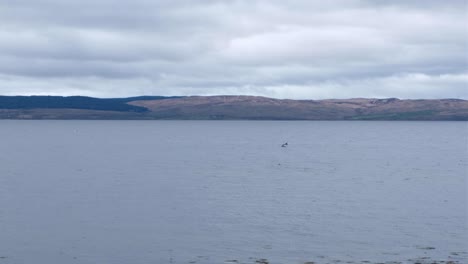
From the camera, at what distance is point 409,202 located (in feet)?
181

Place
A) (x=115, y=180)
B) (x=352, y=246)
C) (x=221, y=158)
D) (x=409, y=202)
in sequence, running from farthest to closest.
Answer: (x=221, y=158) < (x=115, y=180) < (x=409, y=202) < (x=352, y=246)

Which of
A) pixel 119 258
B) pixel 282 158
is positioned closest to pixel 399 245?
pixel 119 258

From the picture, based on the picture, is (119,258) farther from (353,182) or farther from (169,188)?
(353,182)

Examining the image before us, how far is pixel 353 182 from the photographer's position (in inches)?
2731

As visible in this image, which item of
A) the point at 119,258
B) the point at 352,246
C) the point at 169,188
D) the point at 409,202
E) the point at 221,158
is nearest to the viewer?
the point at 119,258

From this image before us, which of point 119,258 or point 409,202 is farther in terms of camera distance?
point 409,202

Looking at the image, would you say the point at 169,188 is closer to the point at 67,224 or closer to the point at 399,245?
the point at 67,224

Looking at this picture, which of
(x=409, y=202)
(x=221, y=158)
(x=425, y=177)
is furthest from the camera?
(x=221, y=158)

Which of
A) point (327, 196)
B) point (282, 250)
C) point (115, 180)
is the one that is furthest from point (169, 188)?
point (282, 250)

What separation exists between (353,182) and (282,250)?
32.8 m

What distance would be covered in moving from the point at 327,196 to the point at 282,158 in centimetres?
4612

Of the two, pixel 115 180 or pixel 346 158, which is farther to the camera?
pixel 346 158

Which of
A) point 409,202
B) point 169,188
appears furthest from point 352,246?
point 169,188

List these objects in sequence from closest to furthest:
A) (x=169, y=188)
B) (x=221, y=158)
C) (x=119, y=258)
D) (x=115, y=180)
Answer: (x=119, y=258)
(x=169, y=188)
(x=115, y=180)
(x=221, y=158)
